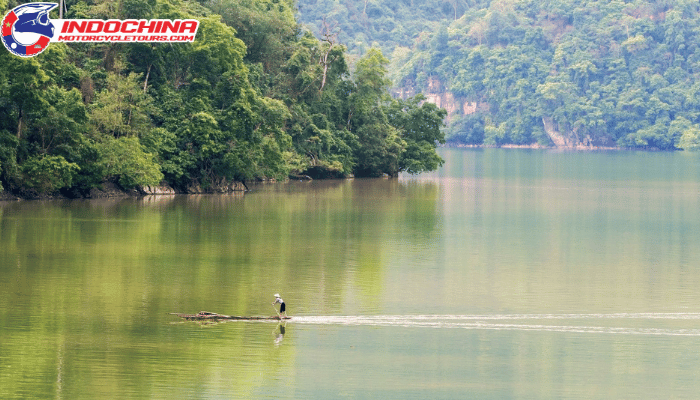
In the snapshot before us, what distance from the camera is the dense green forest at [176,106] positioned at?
48.4 meters

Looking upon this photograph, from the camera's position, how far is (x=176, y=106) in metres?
56.3

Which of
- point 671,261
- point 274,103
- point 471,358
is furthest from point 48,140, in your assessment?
point 471,358

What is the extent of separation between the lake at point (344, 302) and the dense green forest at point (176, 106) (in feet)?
8.32

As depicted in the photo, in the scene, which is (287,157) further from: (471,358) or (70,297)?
(471,358)

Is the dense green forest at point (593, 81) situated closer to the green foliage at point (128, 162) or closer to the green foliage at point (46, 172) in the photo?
the green foliage at point (128, 162)

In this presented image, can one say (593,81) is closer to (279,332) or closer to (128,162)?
(128,162)

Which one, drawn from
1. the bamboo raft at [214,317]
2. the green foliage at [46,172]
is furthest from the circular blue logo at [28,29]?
the bamboo raft at [214,317]

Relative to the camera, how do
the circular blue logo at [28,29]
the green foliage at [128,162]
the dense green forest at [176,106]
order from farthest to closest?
the green foliage at [128,162]
the dense green forest at [176,106]
the circular blue logo at [28,29]

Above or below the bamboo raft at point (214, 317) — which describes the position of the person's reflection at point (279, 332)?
below

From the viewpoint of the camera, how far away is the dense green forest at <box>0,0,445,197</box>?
159 ft

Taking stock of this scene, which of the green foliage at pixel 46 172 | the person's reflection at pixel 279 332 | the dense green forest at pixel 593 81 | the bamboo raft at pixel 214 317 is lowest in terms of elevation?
the person's reflection at pixel 279 332

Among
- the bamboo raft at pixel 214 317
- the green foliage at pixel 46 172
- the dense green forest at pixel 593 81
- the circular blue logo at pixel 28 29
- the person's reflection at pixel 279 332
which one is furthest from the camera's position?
the dense green forest at pixel 593 81

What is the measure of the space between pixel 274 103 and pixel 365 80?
19.2 meters

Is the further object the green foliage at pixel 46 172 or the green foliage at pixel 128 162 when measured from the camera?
the green foliage at pixel 128 162
